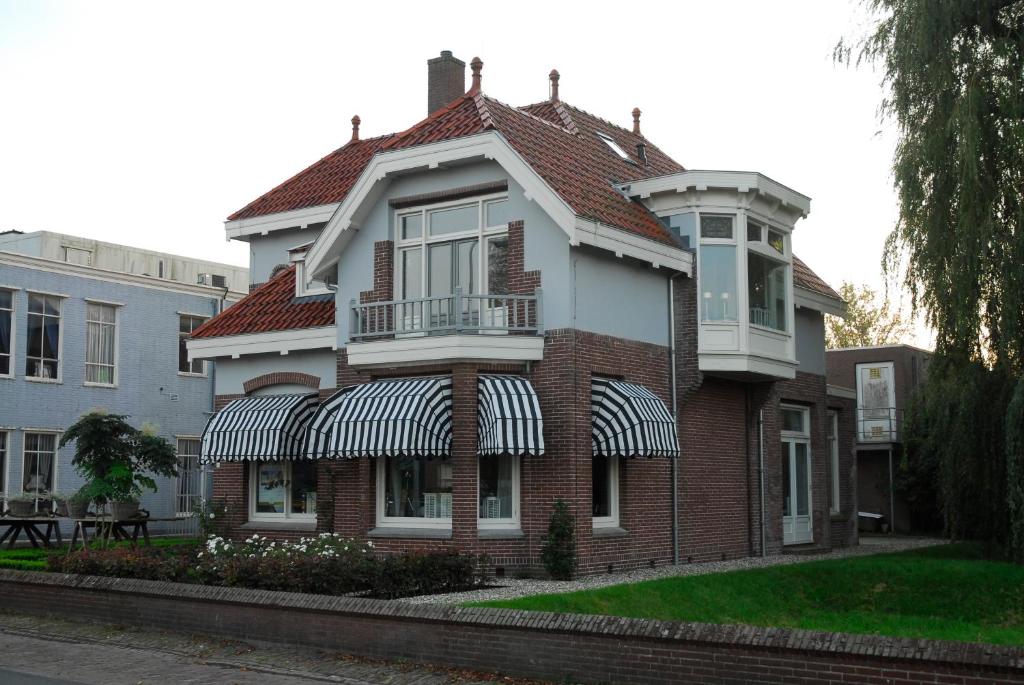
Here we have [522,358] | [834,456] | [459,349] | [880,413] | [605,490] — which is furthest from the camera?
[880,413]

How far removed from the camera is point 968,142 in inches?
789

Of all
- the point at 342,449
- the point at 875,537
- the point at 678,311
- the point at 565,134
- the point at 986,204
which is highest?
the point at 565,134

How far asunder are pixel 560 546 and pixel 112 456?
1040 cm

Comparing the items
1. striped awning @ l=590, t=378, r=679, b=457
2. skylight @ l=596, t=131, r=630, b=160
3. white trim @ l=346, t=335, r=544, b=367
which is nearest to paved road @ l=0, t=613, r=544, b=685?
white trim @ l=346, t=335, r=544, b=367

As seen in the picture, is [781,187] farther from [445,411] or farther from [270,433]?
[270,433]

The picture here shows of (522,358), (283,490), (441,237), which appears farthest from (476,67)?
(283,490)

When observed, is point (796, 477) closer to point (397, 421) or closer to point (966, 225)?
point (966, 225)

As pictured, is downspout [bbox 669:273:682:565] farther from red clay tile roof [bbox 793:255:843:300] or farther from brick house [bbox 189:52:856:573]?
red clay tile roof [bbox 793:255:843:300]

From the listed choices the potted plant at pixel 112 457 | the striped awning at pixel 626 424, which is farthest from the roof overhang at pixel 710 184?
the potted plant at pixel 112 457

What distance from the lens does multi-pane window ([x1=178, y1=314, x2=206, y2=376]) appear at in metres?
38.5

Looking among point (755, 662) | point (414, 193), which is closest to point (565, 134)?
point (414, 193)

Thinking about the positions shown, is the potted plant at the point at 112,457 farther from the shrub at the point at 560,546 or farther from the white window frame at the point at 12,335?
the white window frame at the point at 12,335

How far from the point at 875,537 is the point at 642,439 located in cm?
1784

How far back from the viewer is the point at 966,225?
2034 centimetres
